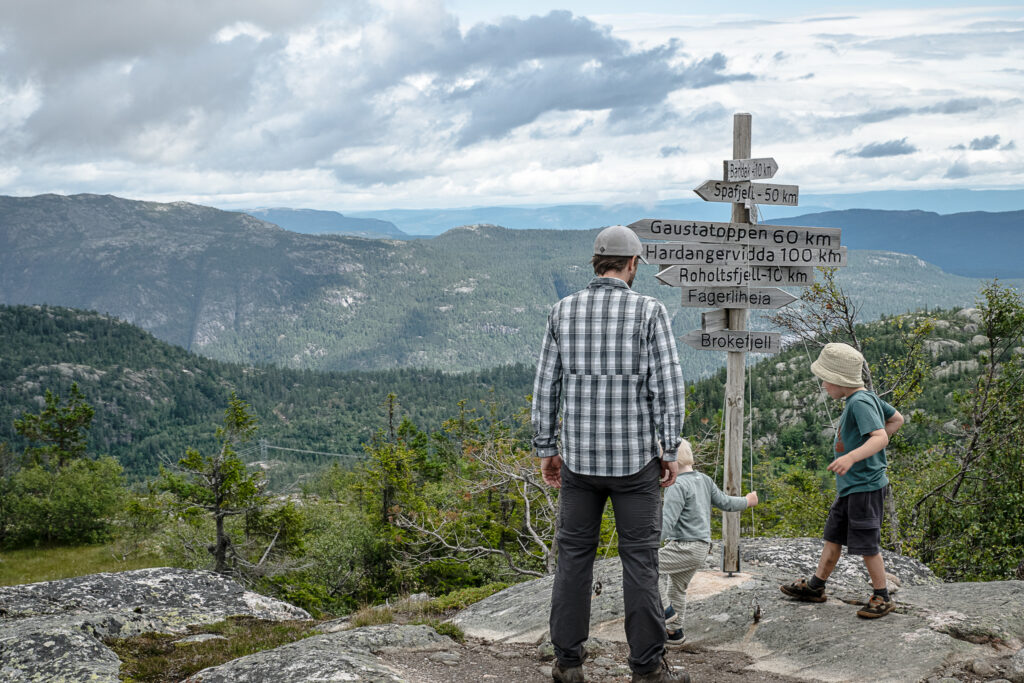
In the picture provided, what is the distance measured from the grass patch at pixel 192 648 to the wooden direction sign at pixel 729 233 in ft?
18.1

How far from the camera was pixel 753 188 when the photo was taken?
7.77 m

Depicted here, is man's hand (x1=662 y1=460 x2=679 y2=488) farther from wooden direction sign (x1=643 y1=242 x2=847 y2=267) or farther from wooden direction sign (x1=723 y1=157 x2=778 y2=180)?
wooden direction sign (x1=723 y1=157 x2=778 y2=180)

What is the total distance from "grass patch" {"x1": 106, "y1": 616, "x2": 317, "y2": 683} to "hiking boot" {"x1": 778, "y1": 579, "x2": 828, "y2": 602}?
4800mm

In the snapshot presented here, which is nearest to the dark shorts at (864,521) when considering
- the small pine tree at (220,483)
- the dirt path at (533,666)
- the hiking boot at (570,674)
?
the dirt path at (533,666)

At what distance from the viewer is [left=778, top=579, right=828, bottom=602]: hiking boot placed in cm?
670

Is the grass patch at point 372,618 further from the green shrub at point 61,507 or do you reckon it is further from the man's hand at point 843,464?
the green shrub at point 61,507

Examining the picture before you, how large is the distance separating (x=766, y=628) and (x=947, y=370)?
270 feet

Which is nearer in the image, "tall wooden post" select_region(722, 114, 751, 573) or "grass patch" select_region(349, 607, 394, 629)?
"grass patch" select_region(349, 607, 394, 629)

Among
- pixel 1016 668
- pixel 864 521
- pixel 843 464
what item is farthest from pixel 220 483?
pixel 1016 668

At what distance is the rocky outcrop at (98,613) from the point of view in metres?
5.70

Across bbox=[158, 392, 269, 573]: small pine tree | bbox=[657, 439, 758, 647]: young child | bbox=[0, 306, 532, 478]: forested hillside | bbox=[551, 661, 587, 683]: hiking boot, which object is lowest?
bbox=[0, 306, 532, 478]: forested hillside

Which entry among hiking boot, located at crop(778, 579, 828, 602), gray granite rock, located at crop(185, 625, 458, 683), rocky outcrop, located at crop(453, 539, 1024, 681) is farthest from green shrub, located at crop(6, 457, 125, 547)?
hiking boot, located at crop(778, 579, 828, 602)

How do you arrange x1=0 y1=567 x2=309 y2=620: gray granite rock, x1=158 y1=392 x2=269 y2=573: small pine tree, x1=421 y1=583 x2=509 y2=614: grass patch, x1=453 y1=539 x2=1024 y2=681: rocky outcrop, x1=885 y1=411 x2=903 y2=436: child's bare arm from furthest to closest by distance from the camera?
x1=158 y1=392 x2=269 y2=573: small pine tree → x1=421 y1=583 x2=509 y2=614: grass patch → x1=0 y1=567 x2=309 y2=620: gray granite rock → x1=885 y1=411 x2=903 y2=436: child's bare arm → x1=453 y1=539 x2=1024 y2=681: rocky outcrop

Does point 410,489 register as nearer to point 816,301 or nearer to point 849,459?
point 816,301
